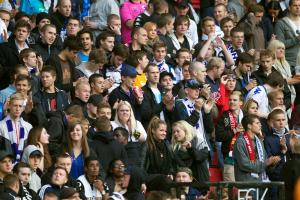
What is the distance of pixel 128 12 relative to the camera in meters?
24.1

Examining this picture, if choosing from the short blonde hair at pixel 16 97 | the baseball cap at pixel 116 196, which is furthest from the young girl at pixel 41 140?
the baseball cap at pixel 116 196

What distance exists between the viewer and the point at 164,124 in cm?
1950

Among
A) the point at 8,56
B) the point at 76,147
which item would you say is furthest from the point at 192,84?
the point at 76,147

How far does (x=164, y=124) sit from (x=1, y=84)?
2310mm

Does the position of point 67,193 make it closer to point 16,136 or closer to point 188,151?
point 16,136

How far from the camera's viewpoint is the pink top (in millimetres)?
23850

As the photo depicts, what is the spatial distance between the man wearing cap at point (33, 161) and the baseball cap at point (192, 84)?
3.42m

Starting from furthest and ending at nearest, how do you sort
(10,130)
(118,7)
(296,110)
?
(118,7), (296,110), (10,130)

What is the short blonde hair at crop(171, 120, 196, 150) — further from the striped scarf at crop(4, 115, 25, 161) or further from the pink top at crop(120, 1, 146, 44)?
the pink top at crop(120, 1, 146, 44)

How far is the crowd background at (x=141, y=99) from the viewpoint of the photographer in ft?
59.7

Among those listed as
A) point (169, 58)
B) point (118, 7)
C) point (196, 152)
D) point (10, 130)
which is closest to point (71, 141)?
point (10, 130)

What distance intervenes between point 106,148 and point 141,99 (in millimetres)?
1703

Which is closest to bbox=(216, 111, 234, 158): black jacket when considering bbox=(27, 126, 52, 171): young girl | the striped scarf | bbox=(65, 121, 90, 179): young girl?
bbox=(65, 121, 90, 179): young girl

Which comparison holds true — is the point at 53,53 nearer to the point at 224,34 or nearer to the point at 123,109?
the point at 123,109
